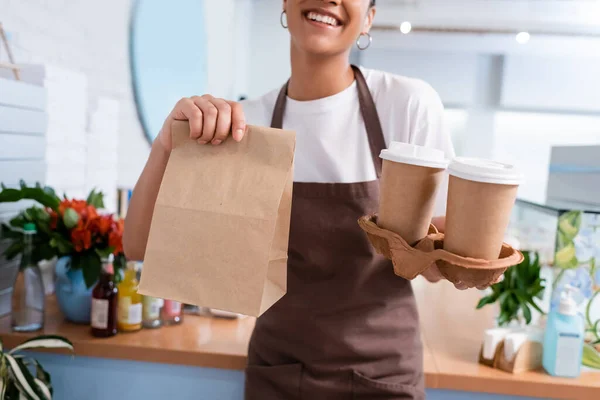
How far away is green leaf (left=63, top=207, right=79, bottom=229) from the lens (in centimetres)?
124

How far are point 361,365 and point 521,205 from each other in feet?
4.39

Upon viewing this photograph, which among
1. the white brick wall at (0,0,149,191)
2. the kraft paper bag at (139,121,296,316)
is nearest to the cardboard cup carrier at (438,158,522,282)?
the kraft paper bag at (139,121,296,316)

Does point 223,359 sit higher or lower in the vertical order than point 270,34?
lower

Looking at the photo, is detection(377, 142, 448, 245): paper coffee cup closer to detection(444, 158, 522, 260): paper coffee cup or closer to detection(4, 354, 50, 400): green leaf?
detection(444, 158, 522, 260): paper coffee cup

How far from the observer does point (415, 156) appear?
666mm

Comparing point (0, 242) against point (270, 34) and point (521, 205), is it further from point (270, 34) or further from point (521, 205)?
point (270, 34)

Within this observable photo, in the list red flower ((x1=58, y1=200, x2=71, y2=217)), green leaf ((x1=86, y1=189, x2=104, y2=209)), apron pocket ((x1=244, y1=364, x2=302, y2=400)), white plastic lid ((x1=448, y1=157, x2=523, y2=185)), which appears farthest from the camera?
green leaf ((x1=86, y1=189, x2=104, y2=209))

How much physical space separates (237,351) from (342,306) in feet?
1.14

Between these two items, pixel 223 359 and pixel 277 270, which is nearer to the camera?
pixel 277 270

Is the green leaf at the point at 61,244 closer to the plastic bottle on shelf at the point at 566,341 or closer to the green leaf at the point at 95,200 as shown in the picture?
the green leaf at the point at 95,200

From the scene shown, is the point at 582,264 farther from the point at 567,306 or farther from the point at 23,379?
the point at 23,379

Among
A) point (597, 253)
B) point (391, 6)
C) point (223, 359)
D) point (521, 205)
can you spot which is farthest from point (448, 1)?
point (223, 359)

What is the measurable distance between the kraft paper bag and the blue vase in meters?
0.70

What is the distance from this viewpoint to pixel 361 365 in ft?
3.33
